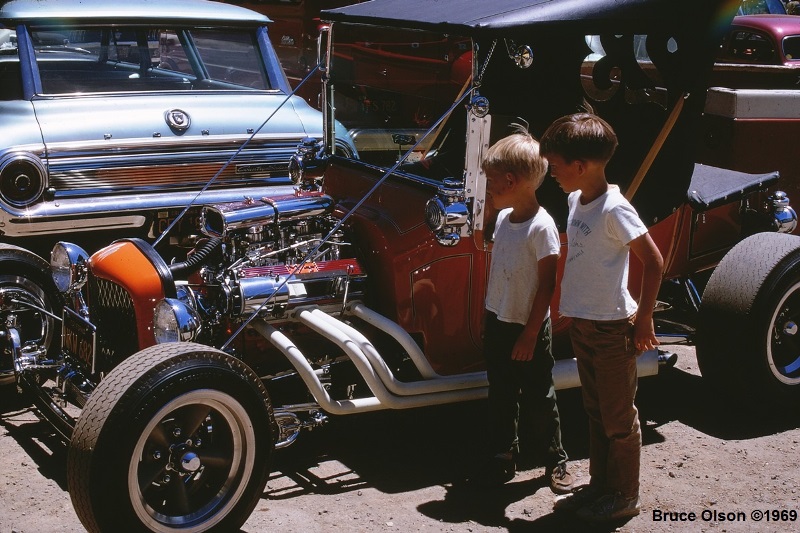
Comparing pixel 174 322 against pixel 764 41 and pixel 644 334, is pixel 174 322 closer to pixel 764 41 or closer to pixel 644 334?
pixel 644 334

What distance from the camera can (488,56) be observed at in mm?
3660

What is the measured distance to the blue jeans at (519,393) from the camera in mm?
3652

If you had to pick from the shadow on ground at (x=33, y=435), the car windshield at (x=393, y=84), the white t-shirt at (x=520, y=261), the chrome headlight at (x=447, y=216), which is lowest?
the shadow on ground at (x=33, y=435)

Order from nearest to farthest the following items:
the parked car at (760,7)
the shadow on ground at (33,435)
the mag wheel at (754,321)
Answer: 1. the shadow on ground at (33,435)
2. the mag wheel at (754,321)
3. the parked car at (760,7)

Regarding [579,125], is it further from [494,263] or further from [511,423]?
[511,423]

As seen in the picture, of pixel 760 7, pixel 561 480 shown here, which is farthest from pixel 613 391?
pixel 760 7

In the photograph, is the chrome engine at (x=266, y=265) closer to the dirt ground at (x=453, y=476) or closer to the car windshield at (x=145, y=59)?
the dirt ground at (x=453, y=476)

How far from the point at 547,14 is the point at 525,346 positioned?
1295mm

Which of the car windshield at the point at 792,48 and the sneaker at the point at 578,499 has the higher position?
the car windshield at the point at 792,48

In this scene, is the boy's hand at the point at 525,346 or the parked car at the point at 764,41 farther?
the parked car at the point at 764,41

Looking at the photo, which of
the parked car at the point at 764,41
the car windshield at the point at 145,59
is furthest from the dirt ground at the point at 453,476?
the parked car at the point at 764,41

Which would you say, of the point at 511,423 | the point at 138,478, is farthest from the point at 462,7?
the point at 138,478

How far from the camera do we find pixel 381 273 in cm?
400

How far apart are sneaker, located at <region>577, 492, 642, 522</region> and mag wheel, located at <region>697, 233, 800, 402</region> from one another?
1108 millimetres
